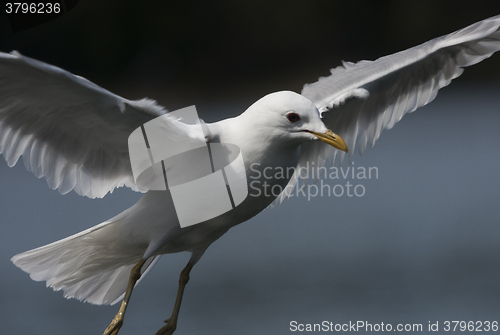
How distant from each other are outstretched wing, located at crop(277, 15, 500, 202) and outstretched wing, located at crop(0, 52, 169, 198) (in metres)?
0.88

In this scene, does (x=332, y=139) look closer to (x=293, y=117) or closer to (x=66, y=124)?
(x=293, y=117)

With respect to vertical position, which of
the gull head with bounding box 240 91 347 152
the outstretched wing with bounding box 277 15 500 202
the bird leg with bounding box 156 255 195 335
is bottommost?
the bird leg with bounding box 156 255 195 335

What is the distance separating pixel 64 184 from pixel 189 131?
67 cm

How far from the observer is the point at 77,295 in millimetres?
2898

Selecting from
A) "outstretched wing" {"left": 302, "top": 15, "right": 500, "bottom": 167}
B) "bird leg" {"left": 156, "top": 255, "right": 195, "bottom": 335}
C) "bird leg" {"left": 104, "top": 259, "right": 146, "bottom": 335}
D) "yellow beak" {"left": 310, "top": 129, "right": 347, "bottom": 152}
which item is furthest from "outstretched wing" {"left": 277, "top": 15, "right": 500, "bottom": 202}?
"bird leg" {"left": 104, "top": 259, "right": 146, "bottom": 335}

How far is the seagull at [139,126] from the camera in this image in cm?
221

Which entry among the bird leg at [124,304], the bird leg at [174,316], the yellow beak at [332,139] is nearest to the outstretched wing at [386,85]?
the yellow beak at [332,139]

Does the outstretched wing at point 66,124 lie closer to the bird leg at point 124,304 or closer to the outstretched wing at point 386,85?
the bird leg at point 124,304

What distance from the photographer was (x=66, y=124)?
2359mm

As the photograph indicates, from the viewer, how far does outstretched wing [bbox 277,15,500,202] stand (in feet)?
9.27

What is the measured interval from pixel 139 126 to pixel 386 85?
1.28 meters

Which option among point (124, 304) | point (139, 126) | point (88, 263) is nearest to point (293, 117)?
point (139, 126)

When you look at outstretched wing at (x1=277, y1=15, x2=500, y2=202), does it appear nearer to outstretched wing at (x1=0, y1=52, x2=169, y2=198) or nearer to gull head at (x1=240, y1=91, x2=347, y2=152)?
gull head at (x1=240, y1=91, x2=347, y2=152)

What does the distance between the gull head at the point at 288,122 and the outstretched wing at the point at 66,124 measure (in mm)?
375
